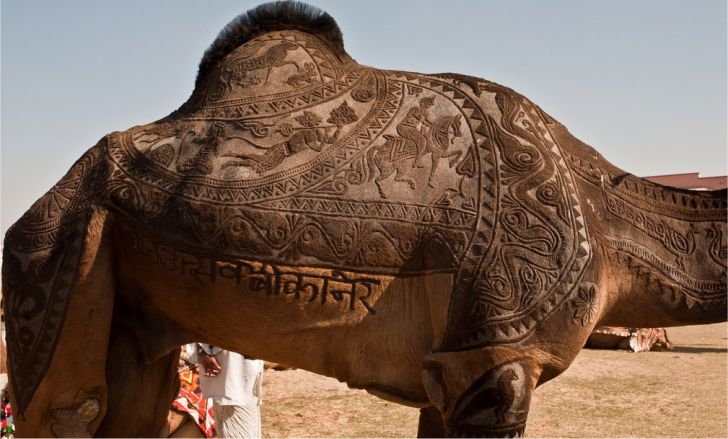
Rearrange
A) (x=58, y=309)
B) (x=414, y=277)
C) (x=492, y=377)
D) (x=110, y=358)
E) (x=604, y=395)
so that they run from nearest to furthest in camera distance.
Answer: (x=492, y=377)
(x=414, y=277)
(x=58, y=309)
(x=110, y=358)
(x=604, y=395)

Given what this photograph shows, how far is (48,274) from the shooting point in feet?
10.9

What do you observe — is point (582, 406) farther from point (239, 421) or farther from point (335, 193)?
point (335, 193)

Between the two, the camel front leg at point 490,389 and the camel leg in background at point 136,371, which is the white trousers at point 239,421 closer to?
the camel leg in background at point 136,371

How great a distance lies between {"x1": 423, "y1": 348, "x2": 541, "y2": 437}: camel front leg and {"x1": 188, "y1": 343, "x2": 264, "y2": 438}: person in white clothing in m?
3.69

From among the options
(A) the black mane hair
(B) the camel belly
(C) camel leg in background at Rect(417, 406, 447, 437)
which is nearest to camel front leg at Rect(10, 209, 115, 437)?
(B) the camel belly

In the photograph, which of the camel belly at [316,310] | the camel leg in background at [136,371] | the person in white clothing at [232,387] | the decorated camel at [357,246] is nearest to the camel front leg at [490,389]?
the decorated camel at [357,246]

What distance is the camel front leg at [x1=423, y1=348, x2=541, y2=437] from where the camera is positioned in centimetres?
288

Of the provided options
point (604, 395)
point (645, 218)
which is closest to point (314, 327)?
point (645, 218)

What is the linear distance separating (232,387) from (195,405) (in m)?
0.57

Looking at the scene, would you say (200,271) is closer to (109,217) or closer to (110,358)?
(109,217)

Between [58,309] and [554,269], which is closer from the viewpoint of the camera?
[554,269]

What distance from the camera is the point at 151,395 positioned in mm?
3770

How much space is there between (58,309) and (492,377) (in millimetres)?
1661

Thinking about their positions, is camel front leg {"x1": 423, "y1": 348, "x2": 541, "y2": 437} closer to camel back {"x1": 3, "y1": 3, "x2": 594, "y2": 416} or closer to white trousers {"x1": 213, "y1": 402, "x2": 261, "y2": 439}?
camel back {"x1": 3, "y1": 3, "x2": 594, "y2": 416}
